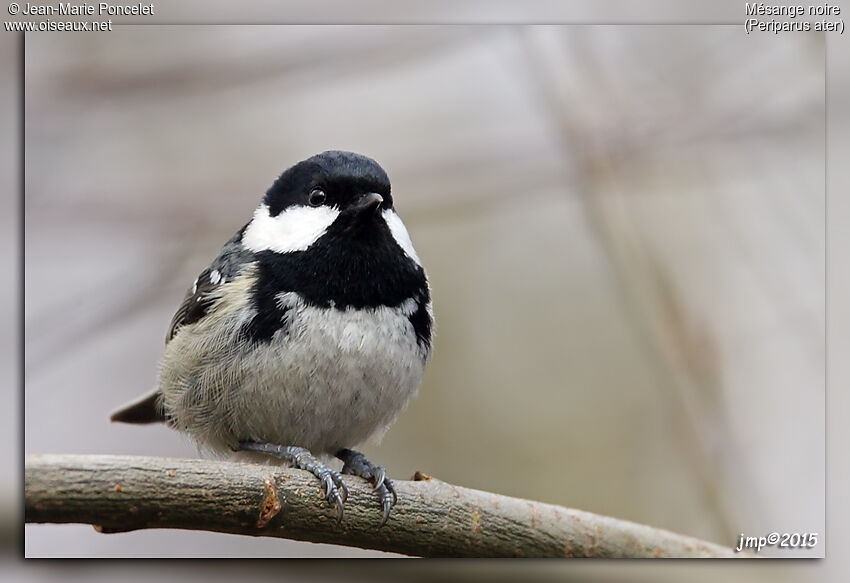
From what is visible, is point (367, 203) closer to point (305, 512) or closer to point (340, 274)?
point (340, 274)

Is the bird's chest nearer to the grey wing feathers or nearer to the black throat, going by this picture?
the black throat

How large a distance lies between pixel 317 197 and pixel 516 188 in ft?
2.37

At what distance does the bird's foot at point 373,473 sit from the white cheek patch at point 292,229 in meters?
0.52

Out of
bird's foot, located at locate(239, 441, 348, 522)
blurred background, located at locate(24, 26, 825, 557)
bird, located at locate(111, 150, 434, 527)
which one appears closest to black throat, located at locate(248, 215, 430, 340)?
bird, located at locate(111, 150, 434, 527)

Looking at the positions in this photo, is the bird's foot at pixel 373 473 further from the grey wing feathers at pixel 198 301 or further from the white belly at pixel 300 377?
the grey wing feathers at pixel 198 301

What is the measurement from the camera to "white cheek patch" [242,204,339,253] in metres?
2.06

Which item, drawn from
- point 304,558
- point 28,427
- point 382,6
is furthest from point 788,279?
point 28,427

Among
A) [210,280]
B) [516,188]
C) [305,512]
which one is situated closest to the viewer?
[305,512]

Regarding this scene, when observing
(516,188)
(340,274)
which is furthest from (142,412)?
(516,188)

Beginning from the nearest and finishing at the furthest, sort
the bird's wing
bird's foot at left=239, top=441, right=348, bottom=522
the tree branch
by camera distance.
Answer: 1. the tree branch
2. bird's foot at left=239, top=441, right=348, bottom=522
3. the bird's wing

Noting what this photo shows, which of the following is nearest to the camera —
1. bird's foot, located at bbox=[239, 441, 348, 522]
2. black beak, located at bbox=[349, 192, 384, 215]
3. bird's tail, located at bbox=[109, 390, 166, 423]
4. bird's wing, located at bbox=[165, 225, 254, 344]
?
bird's foot, located at bbox=[239, 441, 348, 522]

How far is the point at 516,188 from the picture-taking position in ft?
8.51

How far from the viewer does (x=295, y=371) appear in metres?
1.93

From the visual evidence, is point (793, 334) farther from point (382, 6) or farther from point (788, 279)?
point (382, 6)
